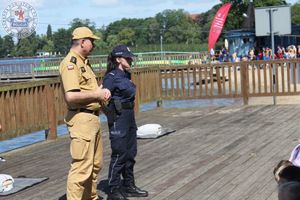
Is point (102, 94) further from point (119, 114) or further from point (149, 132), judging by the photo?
point (149, 132)

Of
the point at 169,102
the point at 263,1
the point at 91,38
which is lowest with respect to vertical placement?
the point at 169,102

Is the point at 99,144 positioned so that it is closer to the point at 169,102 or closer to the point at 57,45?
the point at 169,102

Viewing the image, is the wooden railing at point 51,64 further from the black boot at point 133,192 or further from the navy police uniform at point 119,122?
the navy police uniform at point 119,122

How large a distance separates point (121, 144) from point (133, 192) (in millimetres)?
573

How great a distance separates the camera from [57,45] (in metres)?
67.9

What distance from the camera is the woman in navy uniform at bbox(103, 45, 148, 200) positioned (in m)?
5.33

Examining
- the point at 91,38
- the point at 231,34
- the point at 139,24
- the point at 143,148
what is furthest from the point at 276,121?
the point at 139,24

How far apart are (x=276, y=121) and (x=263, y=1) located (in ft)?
200

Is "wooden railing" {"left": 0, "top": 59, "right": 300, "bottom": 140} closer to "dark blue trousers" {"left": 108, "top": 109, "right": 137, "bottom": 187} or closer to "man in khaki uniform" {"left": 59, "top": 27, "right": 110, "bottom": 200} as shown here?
"dark blue trousers" {"left": 108, "top": 109, "right": 137, "bottom": 187}

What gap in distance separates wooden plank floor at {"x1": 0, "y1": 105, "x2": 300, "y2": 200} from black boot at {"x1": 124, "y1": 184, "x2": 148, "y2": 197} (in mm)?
95

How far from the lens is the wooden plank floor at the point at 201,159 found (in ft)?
19.1

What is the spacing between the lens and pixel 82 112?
4703 mm

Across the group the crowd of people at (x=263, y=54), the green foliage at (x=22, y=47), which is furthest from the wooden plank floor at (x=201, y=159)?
the crowd of people at (x=263, y=54)

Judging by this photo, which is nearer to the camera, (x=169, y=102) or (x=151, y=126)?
(x=151, y=126)
